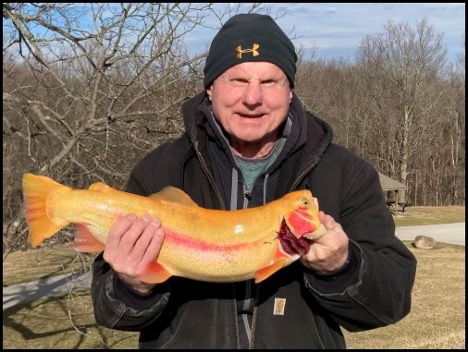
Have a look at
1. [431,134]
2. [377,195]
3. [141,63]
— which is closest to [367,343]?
[141,63]

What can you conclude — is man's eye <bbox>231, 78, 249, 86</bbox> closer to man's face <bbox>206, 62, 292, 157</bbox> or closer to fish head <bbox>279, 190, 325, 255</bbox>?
man's face <bbox>206, 62, 292, 157</bbox>

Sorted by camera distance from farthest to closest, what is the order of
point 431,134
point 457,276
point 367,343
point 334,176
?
point 431,134
point 457,276
point 367,343
point 334,176

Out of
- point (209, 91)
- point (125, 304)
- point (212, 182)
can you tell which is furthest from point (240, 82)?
point (125, 304)

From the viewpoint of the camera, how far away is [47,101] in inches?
373

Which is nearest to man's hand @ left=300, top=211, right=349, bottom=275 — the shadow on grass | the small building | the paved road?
the paved road

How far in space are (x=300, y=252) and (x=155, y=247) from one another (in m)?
0.57

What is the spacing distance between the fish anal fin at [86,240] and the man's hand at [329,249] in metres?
0.86

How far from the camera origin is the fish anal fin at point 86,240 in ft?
7.61

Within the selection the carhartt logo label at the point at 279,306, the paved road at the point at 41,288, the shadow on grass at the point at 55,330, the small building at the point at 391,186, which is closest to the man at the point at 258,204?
the carhartt logo label at the point at 279,306

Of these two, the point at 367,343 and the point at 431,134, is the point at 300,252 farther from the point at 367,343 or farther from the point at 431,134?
the point at 431,134

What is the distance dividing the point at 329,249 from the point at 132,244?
76 cm

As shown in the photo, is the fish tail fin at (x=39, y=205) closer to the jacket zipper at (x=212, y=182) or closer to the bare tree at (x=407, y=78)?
the jacket zipper at (x=212, y=182)

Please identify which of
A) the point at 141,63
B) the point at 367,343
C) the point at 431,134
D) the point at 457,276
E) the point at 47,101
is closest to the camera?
the point at 141,63

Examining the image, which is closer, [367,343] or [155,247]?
[155,247]
